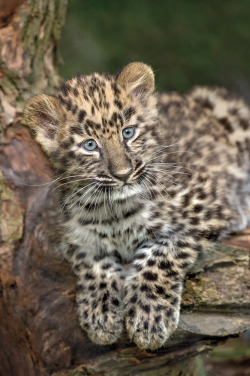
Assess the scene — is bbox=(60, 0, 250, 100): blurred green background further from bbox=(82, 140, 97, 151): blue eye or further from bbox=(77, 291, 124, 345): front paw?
bbox=(77, 291, 124, 345): front paw

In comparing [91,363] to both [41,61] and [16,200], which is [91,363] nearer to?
[16,200]

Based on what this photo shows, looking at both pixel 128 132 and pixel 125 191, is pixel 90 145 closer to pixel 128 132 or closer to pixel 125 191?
pixel 128 132

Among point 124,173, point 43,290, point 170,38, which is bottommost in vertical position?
point 43,290

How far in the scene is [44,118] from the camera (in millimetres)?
4477

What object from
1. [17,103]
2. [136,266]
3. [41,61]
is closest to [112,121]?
[136,266]

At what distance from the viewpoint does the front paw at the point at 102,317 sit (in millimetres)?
4316

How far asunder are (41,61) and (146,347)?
3031 millimetres

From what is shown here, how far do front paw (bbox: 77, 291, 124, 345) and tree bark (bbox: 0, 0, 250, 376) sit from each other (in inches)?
3.1

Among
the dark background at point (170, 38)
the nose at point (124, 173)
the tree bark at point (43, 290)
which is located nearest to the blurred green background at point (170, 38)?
the dark background at point (170, 38)

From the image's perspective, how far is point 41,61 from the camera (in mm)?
5844


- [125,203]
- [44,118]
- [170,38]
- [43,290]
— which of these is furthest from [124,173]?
[170,38]

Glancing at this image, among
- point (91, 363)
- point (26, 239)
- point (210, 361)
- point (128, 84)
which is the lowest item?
point (210, 361)

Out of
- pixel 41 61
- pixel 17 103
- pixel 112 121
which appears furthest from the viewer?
pixel 41 61

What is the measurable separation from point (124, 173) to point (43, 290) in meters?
1.23
